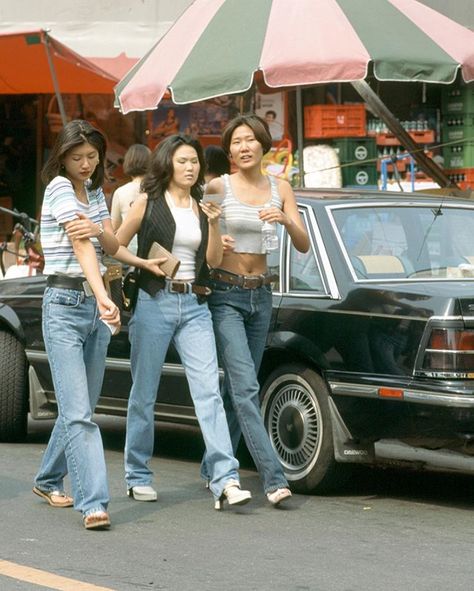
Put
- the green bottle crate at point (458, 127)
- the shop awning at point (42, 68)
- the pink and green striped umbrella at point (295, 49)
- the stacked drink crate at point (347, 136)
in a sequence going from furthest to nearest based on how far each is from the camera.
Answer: the green bottle crate at point (458, 127) < the stacked drink crate at point (347, 136) < the shop awning at point (42, 68) < the pink and green striped umbrella at point (295, 49)

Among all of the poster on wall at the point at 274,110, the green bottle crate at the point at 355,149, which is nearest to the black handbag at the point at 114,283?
the green bottle crate at the point at 355,149

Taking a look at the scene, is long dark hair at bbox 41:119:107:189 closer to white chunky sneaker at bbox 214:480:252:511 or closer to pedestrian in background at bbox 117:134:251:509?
pedestrian in background at bbox 117:134:251:509

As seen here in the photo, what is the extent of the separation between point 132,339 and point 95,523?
1.10m

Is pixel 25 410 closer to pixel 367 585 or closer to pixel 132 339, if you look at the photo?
pixel 132 339

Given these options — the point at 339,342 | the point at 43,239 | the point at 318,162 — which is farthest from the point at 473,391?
the point at 318,162

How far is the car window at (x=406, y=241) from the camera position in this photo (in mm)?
7926

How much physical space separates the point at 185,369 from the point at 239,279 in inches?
20.0

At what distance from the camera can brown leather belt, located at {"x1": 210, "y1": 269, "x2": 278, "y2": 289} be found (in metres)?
7.51

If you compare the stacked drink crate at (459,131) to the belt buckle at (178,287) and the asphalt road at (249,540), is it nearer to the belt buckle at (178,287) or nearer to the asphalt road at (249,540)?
the asphalt road at (249,540)

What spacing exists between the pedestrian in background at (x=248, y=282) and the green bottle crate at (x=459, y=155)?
883 cm

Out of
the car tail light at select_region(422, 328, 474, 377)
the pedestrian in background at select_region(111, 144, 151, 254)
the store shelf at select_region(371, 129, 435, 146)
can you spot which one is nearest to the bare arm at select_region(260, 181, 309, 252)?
the car tail light at select_region(422, 328, 474, 377)

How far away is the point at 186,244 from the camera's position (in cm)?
746

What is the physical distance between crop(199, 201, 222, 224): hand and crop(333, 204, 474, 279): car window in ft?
2.98

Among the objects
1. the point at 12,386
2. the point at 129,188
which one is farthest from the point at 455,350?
the point at 129,188
